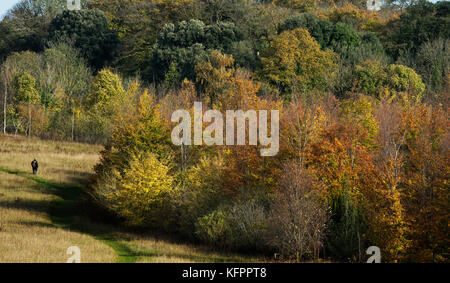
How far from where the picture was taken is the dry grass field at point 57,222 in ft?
91.4

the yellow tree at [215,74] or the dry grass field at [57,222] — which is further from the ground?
the yellow tree at [215,74]

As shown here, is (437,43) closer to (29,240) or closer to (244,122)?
(244,122)

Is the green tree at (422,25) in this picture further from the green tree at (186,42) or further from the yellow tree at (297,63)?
the green tree at (186,42)

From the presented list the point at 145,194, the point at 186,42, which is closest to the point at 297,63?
the point at 186,42

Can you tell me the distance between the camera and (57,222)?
126ft

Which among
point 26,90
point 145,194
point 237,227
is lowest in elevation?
point 237,227

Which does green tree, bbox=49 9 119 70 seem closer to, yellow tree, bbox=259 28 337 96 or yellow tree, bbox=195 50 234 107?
yellow tree, bbox=195 50 234 107

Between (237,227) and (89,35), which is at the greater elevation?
(89,35)

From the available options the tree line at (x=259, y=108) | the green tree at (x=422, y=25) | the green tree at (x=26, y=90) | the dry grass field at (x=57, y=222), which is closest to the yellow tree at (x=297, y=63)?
the tree line at (x=259, y=108)

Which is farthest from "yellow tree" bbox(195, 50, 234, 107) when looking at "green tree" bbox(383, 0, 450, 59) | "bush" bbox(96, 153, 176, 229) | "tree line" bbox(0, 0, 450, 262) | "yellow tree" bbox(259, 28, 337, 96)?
"bush" bbox(96, 153, 176, 229)

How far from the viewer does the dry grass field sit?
27.9 metres

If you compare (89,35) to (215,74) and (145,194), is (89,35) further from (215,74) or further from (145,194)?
(145,194)

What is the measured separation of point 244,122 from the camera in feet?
131
